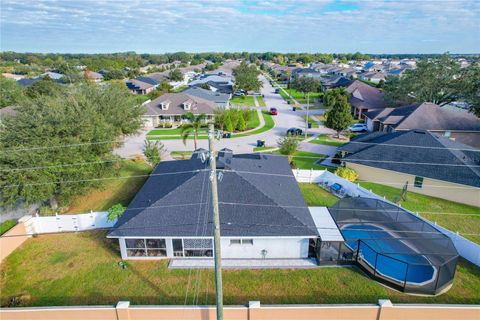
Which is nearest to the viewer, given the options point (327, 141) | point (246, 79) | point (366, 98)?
point (327, 141)

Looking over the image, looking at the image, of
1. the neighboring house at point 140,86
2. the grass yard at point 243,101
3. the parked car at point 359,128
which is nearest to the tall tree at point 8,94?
the neighboring house at point 140,86

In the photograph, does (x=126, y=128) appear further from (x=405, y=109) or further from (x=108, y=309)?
(x=405, y=109)

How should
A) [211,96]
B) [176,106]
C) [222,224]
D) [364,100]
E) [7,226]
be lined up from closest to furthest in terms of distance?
[222,224] → [7,226] → [176,106] → [364,100] → [211,96]

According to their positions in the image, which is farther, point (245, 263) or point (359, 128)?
point (359, 128)

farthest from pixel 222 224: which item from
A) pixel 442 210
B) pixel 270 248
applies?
pixel 442 210

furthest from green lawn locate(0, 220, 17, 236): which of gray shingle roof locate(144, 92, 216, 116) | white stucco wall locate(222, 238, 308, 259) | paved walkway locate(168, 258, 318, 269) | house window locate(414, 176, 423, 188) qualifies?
house window locate(414, 176, 423, 188)

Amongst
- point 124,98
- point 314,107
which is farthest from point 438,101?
point 124,98

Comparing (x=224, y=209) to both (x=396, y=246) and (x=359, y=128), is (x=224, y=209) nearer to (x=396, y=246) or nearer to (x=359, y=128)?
(x=396, y=246)
